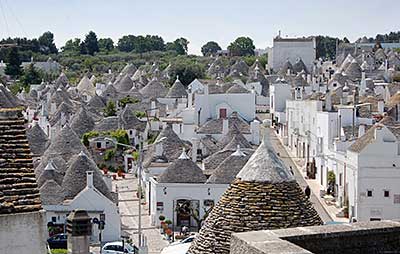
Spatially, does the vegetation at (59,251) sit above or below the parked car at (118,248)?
above

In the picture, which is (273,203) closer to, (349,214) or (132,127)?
(349,214)

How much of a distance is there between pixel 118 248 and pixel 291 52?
64300 millimetres

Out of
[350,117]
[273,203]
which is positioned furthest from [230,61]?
[273,203]

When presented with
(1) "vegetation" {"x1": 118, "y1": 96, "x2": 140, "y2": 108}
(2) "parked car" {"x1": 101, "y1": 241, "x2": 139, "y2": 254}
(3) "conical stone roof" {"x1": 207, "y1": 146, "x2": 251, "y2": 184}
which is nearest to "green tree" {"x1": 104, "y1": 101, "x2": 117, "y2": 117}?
(1) "vegetation" {"x1": 118, "y1": 96, "x2": 140, "y2": 108}

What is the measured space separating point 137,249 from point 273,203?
56.2 feet

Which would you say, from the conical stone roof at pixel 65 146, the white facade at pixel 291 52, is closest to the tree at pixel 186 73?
the white facade at pixel 291 52

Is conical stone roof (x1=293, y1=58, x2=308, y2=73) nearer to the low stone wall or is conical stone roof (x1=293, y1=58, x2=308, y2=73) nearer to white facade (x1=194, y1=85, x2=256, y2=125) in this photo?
white facade (x1=194, y1=85, x2=256, y2=125)

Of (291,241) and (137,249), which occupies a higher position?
(291,241)

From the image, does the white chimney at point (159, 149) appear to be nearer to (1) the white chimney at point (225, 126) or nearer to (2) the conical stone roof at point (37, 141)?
(1) the white chimney at point (225, 126)

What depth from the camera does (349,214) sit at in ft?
100

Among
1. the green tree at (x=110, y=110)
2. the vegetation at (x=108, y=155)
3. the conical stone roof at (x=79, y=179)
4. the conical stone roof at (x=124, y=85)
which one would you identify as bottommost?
the vegetation at (x=108, y=155)

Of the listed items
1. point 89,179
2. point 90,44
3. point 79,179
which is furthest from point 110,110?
point 90,44

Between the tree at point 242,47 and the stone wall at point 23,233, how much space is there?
117834 mm

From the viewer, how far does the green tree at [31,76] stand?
89950 millimetres
